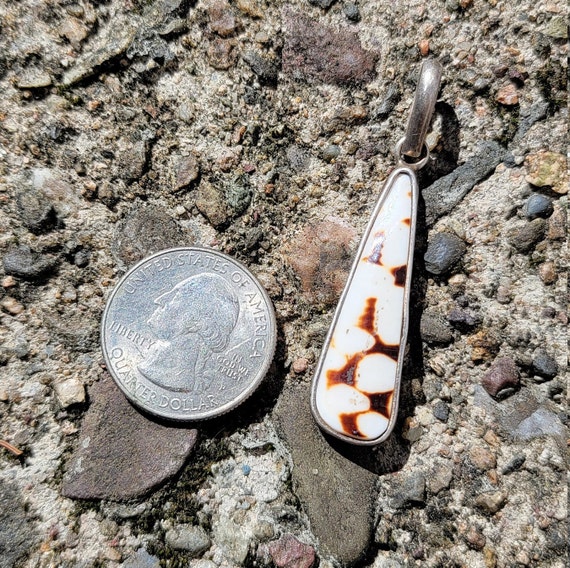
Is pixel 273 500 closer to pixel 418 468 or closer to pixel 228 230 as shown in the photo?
pixel 418 468

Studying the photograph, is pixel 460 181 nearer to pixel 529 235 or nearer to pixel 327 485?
pixel 529 235

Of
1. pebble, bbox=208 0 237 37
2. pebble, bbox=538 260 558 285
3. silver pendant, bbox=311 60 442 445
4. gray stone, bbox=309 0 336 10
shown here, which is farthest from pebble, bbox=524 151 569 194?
pebble, bbox=208 0 237 37

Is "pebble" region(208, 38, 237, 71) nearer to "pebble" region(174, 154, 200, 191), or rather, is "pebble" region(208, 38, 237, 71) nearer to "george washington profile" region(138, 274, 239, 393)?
"pebble" region(174, 154, 200, 191)

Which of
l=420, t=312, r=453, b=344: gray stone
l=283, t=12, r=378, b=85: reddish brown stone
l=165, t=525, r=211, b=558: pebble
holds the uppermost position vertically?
l=283, t=12, r=378, b=85: reddish brown stone

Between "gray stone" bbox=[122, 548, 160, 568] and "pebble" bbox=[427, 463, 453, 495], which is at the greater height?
"pebble" bbox=[427, 463, 453, 495]

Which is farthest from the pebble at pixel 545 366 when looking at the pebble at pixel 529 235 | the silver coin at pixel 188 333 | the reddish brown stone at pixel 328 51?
the reddish brown stone at pixel 328 51

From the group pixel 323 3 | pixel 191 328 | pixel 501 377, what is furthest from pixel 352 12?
pixel 501 377

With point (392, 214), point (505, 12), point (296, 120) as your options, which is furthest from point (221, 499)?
point (505, 12)
